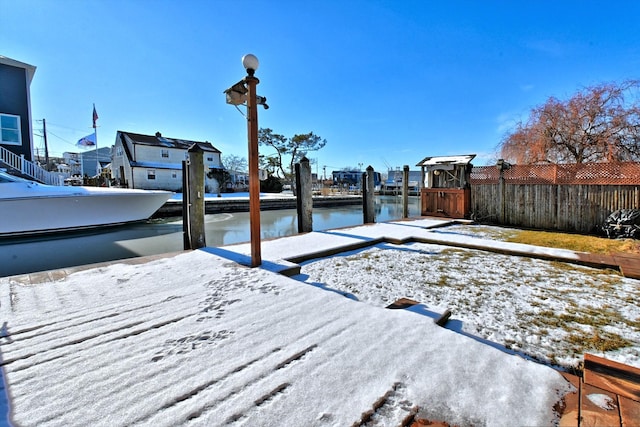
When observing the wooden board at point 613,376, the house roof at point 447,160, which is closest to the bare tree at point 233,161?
the house roof at point 447,160

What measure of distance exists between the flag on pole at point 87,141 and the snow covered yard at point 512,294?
2103cm

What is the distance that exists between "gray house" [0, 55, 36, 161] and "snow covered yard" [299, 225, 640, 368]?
12.2 m

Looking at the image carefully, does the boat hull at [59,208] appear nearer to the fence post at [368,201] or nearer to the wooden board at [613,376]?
the fence post at [368,201]

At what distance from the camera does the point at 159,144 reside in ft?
66.7

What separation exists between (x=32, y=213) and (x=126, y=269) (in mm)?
6724

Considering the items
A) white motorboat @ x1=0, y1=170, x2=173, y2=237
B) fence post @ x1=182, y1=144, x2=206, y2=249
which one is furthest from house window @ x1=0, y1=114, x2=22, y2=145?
fence post @ x1=182, y1=144, x2=206, y2=249

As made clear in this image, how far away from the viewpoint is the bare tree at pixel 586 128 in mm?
7938

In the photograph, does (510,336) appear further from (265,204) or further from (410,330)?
(265,204)

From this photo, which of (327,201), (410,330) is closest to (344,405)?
(410,330)

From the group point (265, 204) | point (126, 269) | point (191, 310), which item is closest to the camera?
point (191, 310)

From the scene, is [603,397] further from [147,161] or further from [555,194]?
[147,161]

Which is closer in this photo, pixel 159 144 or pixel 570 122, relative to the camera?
pixel 570 122

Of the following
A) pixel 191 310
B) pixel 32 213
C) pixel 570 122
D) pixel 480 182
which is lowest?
pixel 191 310

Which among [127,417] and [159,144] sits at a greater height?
[159,144]
